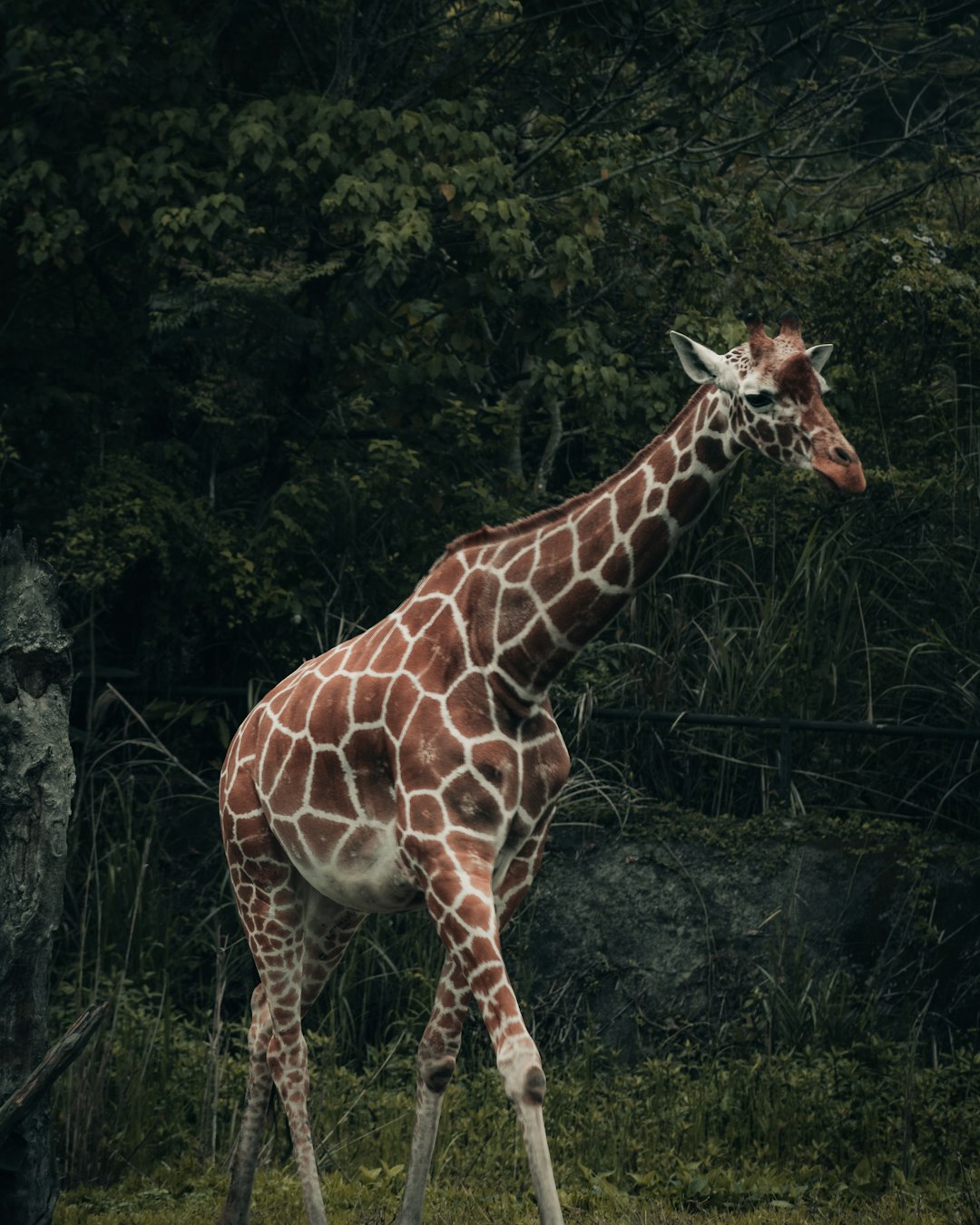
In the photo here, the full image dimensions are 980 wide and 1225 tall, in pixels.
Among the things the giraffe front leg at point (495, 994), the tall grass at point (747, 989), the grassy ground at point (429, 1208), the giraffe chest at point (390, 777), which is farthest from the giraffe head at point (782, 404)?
the tall grass at point (747, 989)

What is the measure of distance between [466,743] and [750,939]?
12.0 ft

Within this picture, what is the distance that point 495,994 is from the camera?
15.1ft

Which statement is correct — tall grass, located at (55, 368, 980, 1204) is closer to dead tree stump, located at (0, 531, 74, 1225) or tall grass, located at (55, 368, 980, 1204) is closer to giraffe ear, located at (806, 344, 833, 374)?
dead tree stump, located at (0, 531, 74, 1225)

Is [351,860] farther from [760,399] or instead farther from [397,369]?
[397,369]

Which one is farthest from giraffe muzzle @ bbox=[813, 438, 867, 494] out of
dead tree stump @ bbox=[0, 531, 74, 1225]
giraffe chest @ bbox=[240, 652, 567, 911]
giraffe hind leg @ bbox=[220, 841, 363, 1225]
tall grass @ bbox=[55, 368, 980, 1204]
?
tall grass @ bbox=[55, 368, 980, 1204]

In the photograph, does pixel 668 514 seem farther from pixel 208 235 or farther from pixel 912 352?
pixel 912 352

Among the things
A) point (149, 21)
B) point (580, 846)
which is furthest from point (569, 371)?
point (149, 21)

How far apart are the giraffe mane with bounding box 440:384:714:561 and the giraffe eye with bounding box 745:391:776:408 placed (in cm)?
24

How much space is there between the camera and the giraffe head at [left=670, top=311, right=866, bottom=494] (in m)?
4.59

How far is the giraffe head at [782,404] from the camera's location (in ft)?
15.1

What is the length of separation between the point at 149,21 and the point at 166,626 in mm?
3634

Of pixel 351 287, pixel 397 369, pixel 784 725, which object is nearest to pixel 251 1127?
pixel 784 725

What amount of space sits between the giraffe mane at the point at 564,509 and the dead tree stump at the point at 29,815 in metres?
1.42

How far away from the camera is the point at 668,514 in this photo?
4891 millimetres
